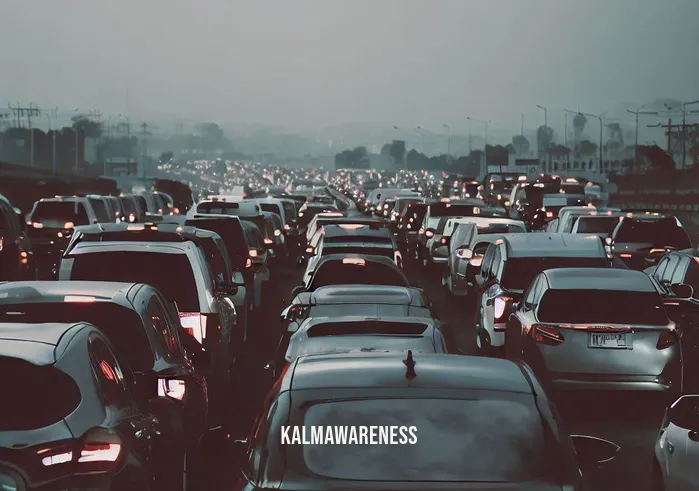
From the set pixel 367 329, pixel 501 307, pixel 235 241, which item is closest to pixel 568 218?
pixel 235 241

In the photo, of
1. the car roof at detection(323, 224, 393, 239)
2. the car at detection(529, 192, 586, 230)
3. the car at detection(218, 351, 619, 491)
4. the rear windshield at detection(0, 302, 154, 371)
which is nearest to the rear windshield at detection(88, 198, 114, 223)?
the car roof at detection(323, 224, 393, 239)

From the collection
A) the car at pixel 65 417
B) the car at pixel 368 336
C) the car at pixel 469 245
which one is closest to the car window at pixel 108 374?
the car at pixel 65 417

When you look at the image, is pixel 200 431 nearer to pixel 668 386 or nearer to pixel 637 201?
pixel 668 386

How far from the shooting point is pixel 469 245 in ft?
93.4

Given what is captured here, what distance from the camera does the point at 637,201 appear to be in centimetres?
12319

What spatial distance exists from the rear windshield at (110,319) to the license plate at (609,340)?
6.22 metres

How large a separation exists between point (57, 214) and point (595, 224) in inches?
549

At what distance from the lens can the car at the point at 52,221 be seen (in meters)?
36.7

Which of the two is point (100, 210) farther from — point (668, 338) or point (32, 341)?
point (32, 341)

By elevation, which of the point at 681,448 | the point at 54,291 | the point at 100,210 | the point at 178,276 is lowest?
the point at 100,210

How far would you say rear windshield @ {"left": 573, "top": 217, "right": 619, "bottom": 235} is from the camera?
36.1 meters

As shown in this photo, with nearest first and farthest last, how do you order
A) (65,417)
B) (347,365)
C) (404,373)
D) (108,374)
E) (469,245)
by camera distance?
1. (404,373)
2. (347,365)
3. (65,417)
4. (108,374)
5. (469,245)

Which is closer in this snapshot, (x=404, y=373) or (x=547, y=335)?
(x=404, y=373)

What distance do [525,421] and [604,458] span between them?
3.17 feet
